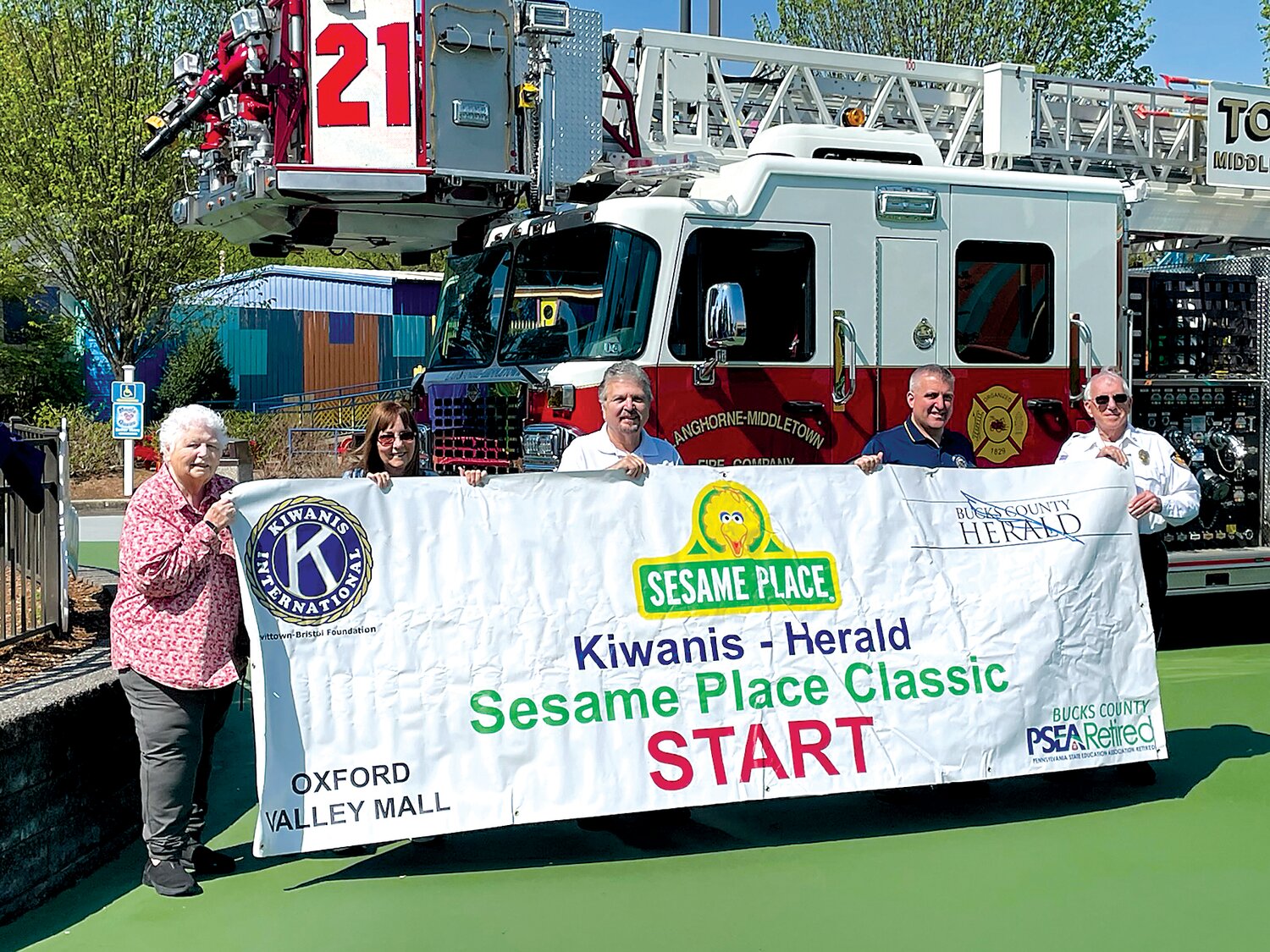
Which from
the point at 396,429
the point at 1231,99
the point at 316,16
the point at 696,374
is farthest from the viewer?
the point at 1231,99

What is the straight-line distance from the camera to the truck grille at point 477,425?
25.8 ft

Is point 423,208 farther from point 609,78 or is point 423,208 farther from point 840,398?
point 840,398

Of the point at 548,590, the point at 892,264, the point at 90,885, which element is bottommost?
the point at 90,885

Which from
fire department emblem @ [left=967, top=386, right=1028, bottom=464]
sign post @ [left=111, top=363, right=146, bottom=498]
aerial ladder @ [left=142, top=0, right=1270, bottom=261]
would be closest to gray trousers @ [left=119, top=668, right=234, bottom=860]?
aerial ladder @ [left=142, top=0, right=1270, bottom=261]

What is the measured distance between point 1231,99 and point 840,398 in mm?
4538

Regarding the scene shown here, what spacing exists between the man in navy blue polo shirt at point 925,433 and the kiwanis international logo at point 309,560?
2175mm

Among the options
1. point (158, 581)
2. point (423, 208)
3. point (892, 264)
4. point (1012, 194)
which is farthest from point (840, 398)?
point (158, 581)

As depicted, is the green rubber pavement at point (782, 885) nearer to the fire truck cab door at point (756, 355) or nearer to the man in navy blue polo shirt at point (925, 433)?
the man in navy blue polo shirt at point (925, 433)

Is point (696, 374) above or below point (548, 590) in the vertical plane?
above

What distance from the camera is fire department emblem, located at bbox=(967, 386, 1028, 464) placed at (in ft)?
27.5

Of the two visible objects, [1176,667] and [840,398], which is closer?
[840,398]

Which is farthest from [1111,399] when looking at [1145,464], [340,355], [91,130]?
[340,355]

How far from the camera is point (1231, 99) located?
1037cm

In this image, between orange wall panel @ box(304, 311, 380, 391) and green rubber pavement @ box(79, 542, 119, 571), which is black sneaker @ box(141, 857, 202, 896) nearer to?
green rubber pavement @ box(79, 542, 119, 571)
